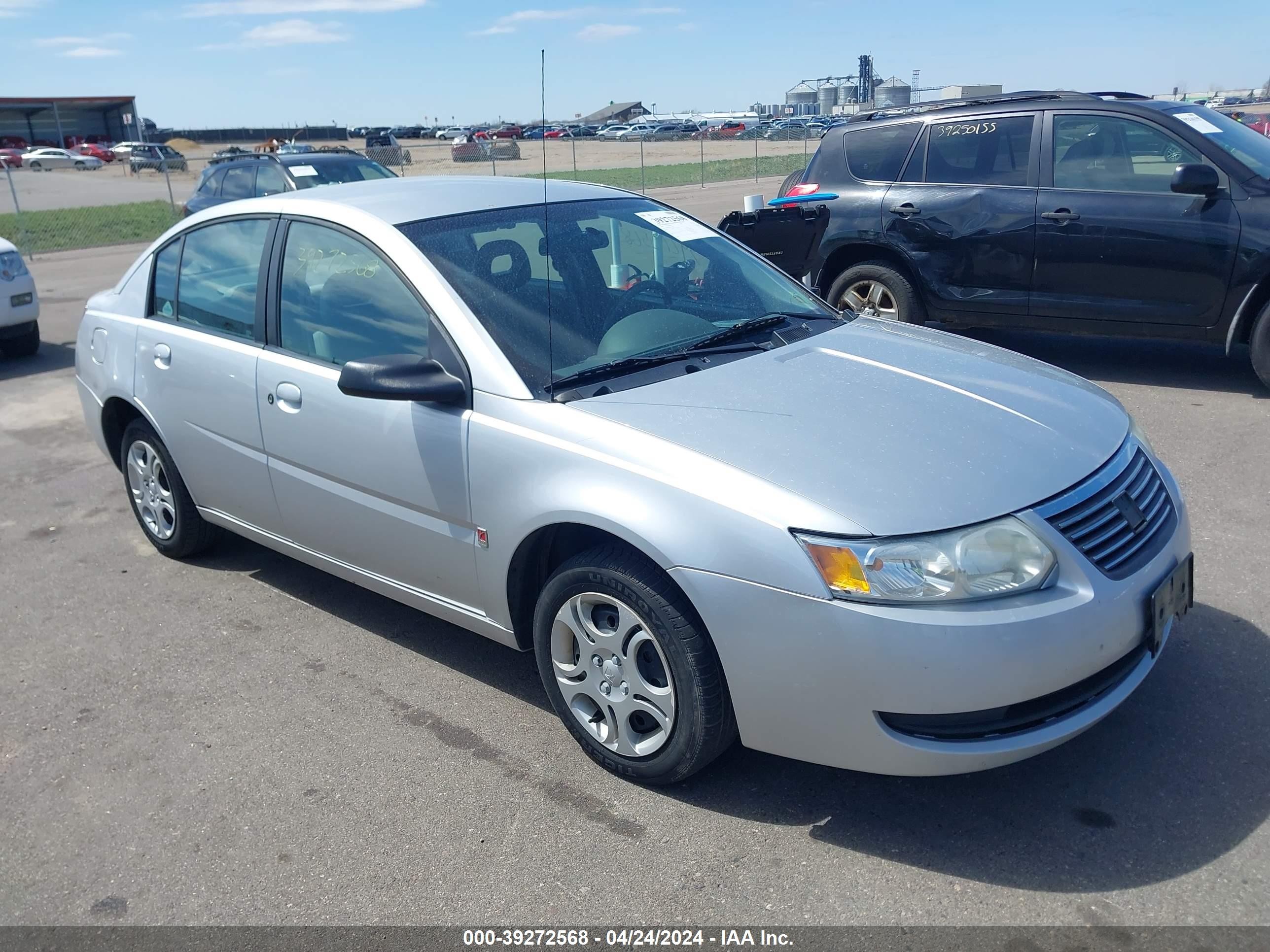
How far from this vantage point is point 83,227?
2320 centimetres

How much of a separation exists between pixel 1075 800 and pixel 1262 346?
4.76 meters

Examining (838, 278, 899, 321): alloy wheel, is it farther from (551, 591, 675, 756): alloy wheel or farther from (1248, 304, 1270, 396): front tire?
(551, 591, 675, 756): alloy wheel

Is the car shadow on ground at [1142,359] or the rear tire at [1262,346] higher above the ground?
the rear tire at [1262,346]

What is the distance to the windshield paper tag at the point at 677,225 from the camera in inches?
170

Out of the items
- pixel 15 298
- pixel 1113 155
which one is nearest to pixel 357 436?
pixel 1113 155

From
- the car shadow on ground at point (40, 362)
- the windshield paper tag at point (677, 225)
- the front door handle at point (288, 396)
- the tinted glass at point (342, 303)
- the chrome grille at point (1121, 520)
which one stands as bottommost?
the car shadow on ground at point (40, 362)

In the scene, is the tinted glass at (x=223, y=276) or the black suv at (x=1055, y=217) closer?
the tinted glass at (x=223, y=276)

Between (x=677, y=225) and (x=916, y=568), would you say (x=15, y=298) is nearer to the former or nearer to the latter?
(x=677, y=225)

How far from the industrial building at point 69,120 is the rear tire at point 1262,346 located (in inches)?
3358

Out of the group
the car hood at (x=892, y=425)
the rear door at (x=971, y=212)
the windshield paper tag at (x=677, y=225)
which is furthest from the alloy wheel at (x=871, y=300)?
the car hood at (x=892, y=425)

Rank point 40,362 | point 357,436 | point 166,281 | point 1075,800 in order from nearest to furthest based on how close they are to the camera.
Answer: point 1075,800
point 357,436
point 166,281
point 40,362

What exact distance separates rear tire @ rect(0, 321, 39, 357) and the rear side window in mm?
7504

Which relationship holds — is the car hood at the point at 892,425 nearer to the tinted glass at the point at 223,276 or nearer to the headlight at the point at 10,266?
the tinted glass at the point at 223,276

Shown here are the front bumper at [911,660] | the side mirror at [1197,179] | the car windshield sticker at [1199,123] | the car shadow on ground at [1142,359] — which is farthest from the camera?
the car shadow on ground at [1142,359]
